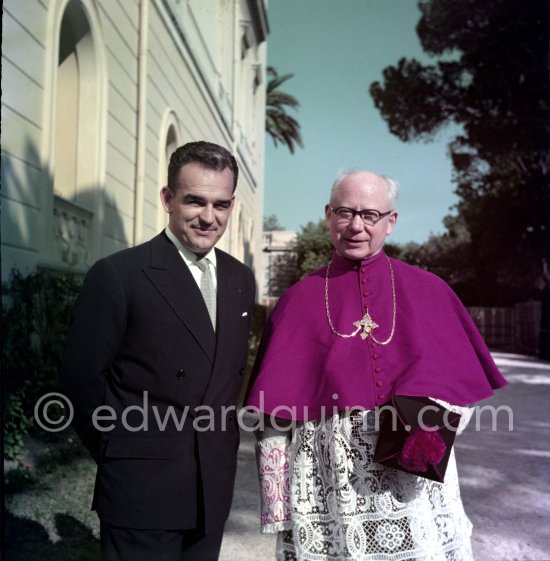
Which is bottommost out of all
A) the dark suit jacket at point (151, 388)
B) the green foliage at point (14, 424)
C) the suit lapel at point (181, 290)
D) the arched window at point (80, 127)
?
the green foliage at point (14, 424)

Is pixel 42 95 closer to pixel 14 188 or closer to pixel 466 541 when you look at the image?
pixel 14 188

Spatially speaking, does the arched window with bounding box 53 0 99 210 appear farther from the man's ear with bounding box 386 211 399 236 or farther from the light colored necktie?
the man's ear with bounding box 386 211 399 236

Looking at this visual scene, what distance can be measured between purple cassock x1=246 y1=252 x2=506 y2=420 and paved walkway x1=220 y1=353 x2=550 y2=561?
1.67m

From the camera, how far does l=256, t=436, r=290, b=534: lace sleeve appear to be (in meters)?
2.21

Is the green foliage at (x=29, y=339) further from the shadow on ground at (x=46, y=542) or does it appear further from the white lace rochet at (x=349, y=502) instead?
the white lace rochet at (x=349, y=502)

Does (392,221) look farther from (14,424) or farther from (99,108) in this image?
(99,108)

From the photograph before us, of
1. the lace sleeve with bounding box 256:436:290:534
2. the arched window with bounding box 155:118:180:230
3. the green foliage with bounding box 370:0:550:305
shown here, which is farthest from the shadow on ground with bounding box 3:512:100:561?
the green foliage with bounding box 370:0:550:305

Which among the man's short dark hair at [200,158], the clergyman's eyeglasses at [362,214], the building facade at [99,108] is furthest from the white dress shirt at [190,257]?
A: the building facade at [99,108]

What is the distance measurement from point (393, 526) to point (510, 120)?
12.1 meters

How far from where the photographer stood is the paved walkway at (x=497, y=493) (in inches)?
140

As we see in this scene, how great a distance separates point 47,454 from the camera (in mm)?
4023

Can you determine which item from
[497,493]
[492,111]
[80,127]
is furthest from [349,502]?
[492,111]

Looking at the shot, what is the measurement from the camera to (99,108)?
500 cm

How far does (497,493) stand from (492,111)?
395 inches
